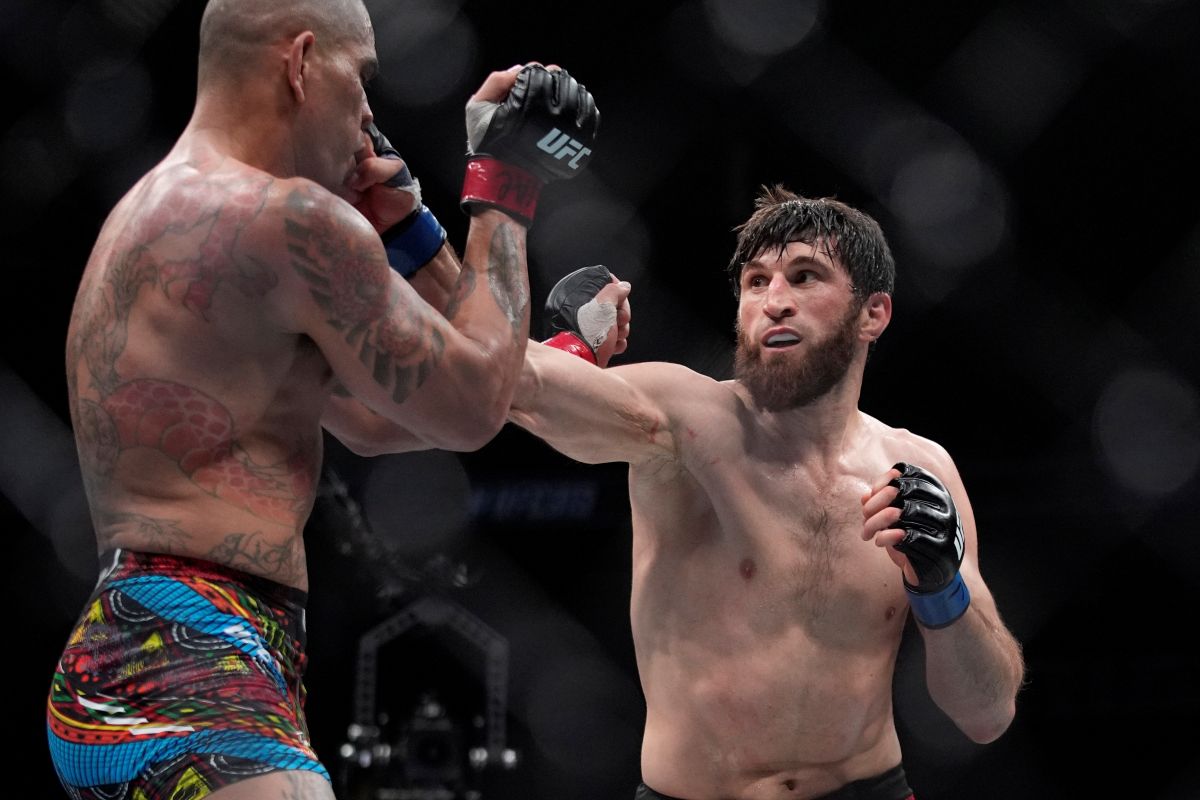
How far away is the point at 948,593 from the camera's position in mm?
1979

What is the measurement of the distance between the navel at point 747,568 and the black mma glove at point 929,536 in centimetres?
25

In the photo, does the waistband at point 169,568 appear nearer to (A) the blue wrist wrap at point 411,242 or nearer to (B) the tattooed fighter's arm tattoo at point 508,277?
(B) the tattooed fighter's arm tattoo at point 508,277

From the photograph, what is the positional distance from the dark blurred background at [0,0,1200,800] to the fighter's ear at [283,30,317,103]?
1.93m

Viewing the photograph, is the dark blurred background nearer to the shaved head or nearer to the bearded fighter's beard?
the bearded fighter's beard

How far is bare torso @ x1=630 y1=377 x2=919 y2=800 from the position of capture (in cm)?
201

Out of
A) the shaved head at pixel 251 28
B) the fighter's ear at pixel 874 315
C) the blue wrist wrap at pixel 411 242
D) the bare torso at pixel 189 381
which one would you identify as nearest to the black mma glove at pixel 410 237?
the blue wrist wrap at pixel 411 242

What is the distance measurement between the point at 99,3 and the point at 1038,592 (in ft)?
9.58

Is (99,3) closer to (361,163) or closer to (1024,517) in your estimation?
(361,163)

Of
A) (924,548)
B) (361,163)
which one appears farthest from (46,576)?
(924,548)

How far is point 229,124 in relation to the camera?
4.53 feet

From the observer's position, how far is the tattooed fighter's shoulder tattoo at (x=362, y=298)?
4.20 ft

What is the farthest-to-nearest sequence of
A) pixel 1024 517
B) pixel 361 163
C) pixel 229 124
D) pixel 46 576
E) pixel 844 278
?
1. pixel 1024 517
2. pixel 46 576
3. pixel 844 278
4. pixel 361 163
5. pixel 229 124

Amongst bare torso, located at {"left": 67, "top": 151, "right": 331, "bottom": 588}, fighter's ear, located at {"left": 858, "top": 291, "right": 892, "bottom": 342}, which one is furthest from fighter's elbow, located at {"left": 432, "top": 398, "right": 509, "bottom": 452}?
fighter's ear, located at {"left": 858, "top": 291, "right": 892, "bottom": 342}

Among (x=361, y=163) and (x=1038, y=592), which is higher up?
(x=361, y=163)
